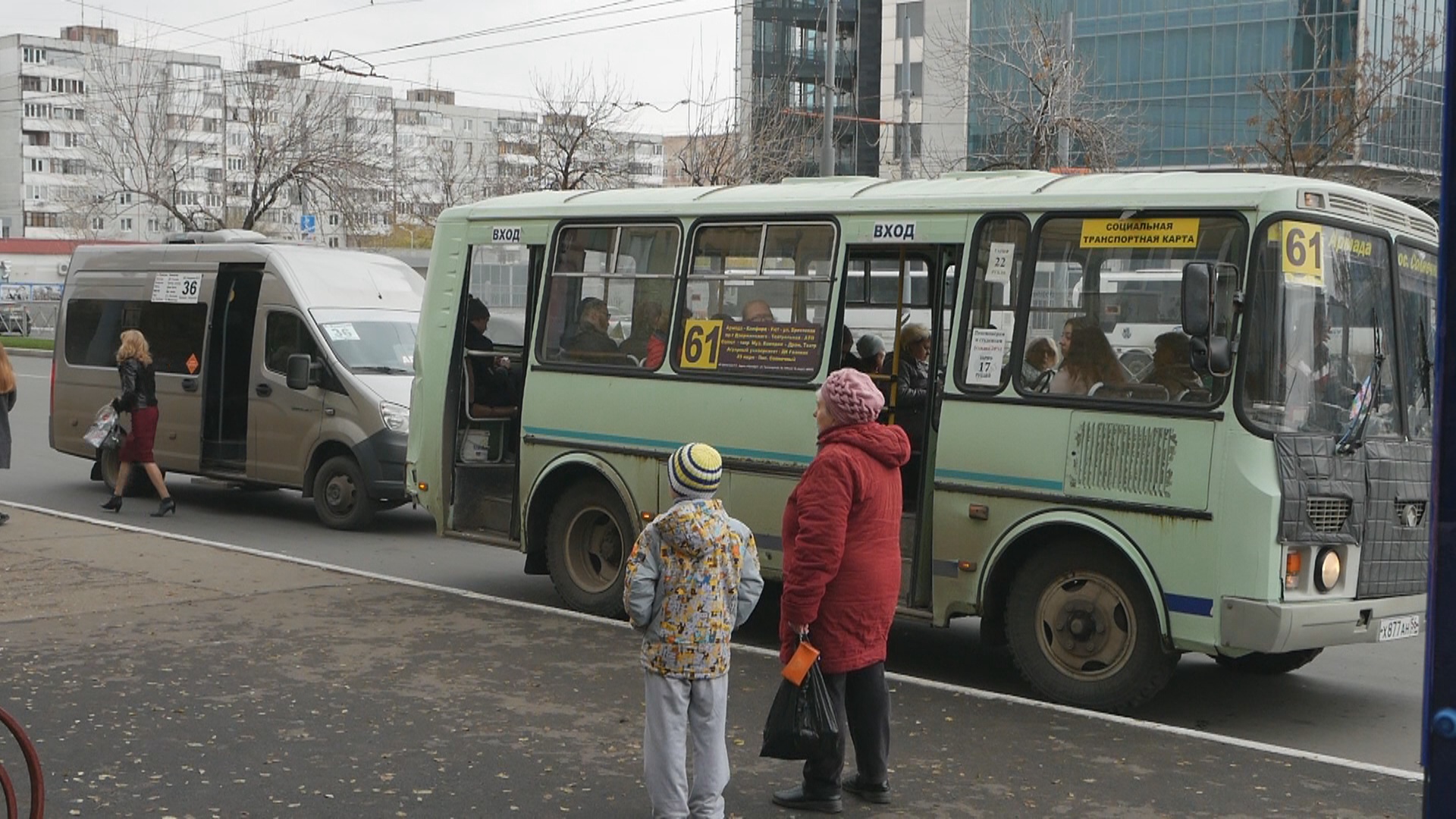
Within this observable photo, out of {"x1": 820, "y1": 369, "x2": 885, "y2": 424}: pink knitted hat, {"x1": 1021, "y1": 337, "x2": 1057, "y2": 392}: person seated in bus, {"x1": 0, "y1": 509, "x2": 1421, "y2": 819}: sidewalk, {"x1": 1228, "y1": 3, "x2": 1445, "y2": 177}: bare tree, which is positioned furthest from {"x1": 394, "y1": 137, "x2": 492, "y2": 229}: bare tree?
{"x1": 820, "y1": 369, "x2": 885, "y2": 424}: pink knitted hat

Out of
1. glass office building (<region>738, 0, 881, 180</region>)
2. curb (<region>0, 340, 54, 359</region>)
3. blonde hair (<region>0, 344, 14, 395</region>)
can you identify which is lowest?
blonde hair (<region>0, 344, 14, 395</region>)

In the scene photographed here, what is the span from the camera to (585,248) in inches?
424

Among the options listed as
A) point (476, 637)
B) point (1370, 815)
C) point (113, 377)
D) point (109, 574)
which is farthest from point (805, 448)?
point (113, 377)

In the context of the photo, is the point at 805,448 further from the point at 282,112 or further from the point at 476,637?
the point at 282,112

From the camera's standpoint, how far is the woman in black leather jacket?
14.7 m

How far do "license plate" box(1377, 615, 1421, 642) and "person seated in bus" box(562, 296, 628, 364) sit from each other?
16.1ft

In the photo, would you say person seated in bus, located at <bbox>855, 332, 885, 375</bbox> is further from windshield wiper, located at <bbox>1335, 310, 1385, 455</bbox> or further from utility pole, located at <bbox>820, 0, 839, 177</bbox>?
utility pole, located at <bbox>820, 0, 839, 177</bbox>

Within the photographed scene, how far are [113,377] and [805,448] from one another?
9.97 meters

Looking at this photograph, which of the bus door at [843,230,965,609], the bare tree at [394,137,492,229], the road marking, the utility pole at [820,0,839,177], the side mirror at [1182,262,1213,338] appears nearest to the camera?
the road marking

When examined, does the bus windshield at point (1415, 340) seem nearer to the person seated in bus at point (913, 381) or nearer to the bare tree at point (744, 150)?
the person seated in bus at point (913, 381)

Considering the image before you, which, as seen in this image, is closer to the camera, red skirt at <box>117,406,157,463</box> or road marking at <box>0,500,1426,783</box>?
road marking at <box>0,500,1426,783</box>

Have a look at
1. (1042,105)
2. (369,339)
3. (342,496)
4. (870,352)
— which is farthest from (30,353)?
(870,352)

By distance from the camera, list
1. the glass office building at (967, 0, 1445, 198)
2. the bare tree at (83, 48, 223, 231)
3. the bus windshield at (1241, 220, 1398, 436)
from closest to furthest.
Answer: the bus windshield at (1241, 220, 1398, 436), the glass office building at (967, 0, 1445, 198), the bare tree at (83, 48, 223, 231)

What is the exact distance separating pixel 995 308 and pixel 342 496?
7.95 m
